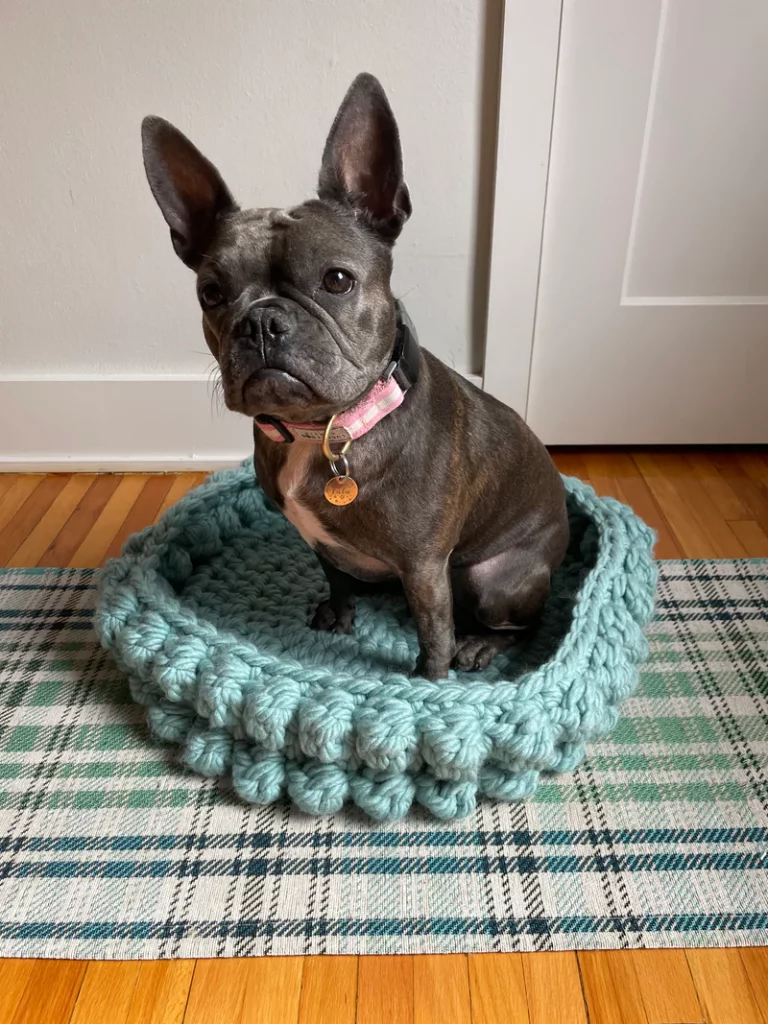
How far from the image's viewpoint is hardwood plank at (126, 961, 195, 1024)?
1.01 metres

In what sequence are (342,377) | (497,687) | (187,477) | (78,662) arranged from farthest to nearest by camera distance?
1. (187,477)
2. (78,662)
3. (497,687)
4. (342,377)

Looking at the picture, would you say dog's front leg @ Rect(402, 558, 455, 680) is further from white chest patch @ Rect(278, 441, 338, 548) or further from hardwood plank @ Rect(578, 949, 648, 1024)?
hardwood plank @ Rect(578, 949, 648, 1024)

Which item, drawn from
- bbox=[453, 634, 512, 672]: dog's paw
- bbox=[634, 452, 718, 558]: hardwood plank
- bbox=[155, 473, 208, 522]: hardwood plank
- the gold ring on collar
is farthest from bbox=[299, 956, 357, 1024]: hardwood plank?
bbox=[155, 473, 208, 522]: hardwood plank

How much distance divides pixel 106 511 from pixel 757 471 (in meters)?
1.97

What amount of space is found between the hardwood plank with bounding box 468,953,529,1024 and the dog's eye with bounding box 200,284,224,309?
1023 mm

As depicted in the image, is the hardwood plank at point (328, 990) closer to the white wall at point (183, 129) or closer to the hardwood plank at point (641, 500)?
the hardwood plank at point (641, 500)

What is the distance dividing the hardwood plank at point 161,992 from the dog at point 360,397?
61 cm

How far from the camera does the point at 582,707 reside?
1262 mm

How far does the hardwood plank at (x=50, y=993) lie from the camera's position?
1.01 metres

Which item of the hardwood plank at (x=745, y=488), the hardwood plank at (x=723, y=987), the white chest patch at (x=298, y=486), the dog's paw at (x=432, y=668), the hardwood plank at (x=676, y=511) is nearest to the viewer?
the hardwood plank at (x=723, y=987)

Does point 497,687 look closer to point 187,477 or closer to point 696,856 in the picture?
point 696,856

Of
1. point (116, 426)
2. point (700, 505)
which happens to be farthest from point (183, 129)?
point (700, 505)

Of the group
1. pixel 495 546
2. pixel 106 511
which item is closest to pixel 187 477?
pixel 106 511

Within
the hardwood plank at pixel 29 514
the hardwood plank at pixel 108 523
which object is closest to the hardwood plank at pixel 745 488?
the hardwood plank at pixel 108 523
